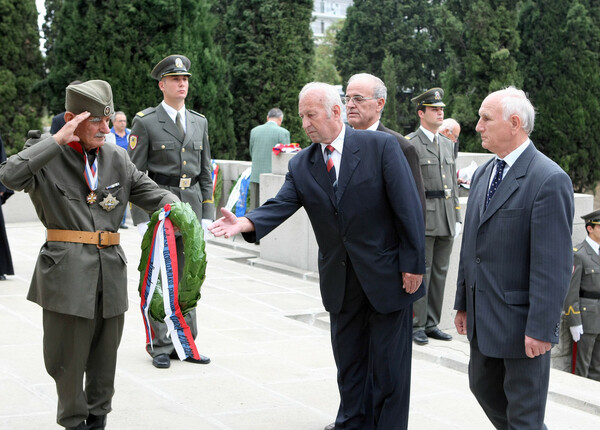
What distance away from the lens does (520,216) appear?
3834 millimetres

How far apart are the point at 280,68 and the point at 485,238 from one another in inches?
751

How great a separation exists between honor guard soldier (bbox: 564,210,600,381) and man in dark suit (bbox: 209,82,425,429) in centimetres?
458

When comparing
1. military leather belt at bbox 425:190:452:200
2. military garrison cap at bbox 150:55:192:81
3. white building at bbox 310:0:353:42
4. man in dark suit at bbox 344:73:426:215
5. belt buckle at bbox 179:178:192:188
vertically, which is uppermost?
white building at bbox 310:0:353:42

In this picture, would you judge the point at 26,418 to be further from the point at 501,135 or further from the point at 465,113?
the point at 465,113

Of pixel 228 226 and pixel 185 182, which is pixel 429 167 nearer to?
pixel 185 182

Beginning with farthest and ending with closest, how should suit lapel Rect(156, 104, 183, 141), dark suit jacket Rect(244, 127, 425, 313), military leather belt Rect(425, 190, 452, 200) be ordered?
1. military leather belt Rect(425, 190, 452, 200)
2. suit lapel Rect(156, 104, 183, 141)
3. dark suit jacket Rect(244, 127, 425, 313)

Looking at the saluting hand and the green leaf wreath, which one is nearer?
the saluting hand

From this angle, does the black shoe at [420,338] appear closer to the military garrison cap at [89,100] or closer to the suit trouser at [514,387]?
the suit trouser at [514,387]

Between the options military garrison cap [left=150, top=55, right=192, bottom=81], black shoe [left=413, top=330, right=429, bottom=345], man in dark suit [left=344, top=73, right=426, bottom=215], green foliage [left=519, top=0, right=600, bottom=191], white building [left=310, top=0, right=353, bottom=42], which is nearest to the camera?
man in dark suit [left=344, top=73, right=426, bottom=215]

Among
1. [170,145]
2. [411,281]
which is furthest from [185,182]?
[411,281]

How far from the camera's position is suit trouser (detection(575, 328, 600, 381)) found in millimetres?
8641

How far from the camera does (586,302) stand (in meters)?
8.62

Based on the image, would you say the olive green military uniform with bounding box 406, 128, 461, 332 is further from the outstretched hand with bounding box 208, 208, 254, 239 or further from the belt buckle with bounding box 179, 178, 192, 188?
the outstretched hand with bounding box 208, 208, 254, 239

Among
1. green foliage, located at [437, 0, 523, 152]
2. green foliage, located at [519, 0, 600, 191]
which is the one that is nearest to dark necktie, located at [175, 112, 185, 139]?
green foliage, located at [437, 0, 523, 152]
